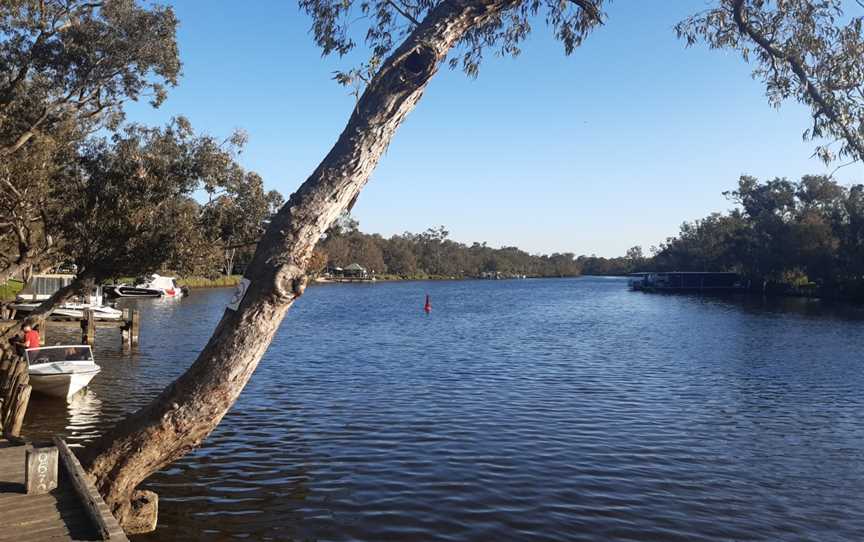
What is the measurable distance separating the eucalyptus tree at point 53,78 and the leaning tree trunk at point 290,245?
13.0 metres

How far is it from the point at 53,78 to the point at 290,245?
57.4ft

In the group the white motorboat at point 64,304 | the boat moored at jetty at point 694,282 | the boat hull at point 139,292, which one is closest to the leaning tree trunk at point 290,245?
the white motorboat at point 64,304

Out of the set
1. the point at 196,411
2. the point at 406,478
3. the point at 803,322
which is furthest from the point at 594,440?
the point at 803,322

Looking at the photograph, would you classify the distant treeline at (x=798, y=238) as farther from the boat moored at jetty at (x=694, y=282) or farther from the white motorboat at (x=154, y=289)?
the white motorboat at (x=154, y=289)

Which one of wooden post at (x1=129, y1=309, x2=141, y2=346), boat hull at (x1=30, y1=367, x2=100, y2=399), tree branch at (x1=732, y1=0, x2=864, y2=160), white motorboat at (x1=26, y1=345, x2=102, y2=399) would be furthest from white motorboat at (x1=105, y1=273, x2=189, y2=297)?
tree branch at (x1=732, y1=0, x2=864, y2=160)

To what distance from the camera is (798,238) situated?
88.4m

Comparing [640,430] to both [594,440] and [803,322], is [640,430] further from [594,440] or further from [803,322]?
[803,322]

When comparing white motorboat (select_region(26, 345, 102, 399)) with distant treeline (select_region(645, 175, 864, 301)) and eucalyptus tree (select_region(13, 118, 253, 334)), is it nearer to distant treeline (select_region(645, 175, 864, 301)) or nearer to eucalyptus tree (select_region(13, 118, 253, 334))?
eucalyptus tree (select_region(13, 118, 253, 334))

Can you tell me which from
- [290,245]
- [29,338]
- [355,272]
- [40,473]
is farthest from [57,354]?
[355,272]

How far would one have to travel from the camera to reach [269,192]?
2283 centimetres

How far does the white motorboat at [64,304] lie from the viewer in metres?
35.3

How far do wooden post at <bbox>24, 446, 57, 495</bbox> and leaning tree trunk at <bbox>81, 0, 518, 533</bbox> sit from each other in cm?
117

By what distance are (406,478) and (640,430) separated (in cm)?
694

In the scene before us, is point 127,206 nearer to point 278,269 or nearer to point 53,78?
point 53,78
